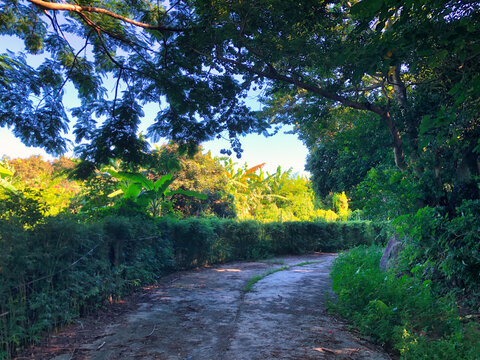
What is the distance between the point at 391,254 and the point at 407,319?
5.14m

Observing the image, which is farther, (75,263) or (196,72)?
(196,72)

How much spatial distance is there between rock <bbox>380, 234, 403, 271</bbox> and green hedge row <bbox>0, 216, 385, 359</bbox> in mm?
6213

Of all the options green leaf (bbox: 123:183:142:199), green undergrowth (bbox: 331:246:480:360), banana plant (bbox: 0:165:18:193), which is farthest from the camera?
green leaf (bbox: 123:183:142:199)

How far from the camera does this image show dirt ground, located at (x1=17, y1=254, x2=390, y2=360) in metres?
4.13

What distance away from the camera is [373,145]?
10.2 metres

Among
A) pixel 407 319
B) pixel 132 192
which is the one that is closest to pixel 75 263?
pixel 132 192

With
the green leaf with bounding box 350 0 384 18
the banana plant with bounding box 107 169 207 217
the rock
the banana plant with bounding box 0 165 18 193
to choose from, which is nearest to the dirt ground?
the rock

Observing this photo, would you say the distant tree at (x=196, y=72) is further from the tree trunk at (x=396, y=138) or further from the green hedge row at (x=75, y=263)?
the green hedge row at (x=75, y=263)

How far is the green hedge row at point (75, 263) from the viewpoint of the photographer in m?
3.99

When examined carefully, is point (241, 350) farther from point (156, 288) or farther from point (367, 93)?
point (367, 93)

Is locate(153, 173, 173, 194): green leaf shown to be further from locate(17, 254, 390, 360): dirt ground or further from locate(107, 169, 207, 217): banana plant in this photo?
locate(17, 254, 390, 360): dirt ground

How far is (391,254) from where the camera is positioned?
9.23 m

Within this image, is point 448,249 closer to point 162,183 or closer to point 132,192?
point 132,192

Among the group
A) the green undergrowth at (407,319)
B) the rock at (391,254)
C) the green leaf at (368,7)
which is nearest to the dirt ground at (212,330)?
the green undergrowth at (407,319)
